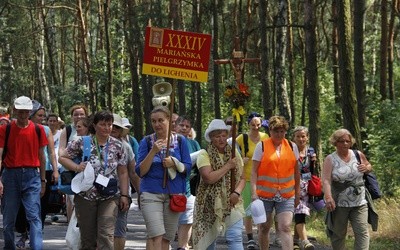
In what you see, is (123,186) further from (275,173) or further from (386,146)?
(386,146)

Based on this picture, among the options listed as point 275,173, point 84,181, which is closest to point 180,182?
point 84,181

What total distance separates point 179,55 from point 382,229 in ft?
19.2

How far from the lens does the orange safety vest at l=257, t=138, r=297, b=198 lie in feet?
36.5

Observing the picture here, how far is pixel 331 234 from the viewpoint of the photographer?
11227mm

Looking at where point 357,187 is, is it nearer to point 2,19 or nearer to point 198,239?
point 198,239

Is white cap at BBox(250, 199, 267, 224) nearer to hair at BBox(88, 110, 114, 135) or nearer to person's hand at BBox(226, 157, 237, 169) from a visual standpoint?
person's hand at BBox(226, 157, 237, 169)

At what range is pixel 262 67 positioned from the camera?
23688 mm

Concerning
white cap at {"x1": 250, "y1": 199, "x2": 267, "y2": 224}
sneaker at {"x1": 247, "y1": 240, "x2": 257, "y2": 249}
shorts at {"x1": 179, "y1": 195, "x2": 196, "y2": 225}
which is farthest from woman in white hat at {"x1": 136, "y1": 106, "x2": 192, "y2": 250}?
sneaker at {"x1": 247, "y1": 240, "x2": 257, "y2": 249}

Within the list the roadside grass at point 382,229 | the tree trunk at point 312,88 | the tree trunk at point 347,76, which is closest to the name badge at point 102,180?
the roadside grass at point 382,229

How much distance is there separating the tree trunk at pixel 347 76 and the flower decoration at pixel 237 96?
18.8 feet

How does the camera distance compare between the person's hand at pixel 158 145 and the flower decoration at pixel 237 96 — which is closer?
the person's hand at pixel 158 145

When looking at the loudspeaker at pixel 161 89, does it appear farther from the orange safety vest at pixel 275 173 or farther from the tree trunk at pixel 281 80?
the tree trunk at pixel 281 80

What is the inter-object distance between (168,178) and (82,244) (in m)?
1.08

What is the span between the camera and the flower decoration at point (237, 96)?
10.6 meters
